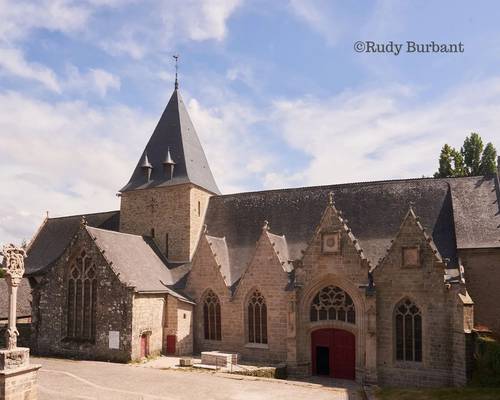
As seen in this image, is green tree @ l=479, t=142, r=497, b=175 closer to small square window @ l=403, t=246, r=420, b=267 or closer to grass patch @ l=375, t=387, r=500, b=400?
small square window @ l=403, t=246, r=420, b=267

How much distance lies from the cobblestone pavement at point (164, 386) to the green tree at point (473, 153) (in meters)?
26.2

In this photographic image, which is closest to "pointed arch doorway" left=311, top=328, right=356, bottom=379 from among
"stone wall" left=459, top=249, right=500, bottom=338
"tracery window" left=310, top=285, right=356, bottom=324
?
"tracery window" left=310, top=285, right=356, bottom=324

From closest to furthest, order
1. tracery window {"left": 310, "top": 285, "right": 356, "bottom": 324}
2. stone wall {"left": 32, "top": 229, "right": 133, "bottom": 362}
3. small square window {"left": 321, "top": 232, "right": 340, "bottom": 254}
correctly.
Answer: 1. tracery window {"left": 310, "top": 285, "right": 356, "bottom": 324}
2. small square window {"left": 321, "top": 232, "right": 340, "bottom": 254}
3. stone wall {"left": 32, "top": 229, "right": 133, "bottom": 362}


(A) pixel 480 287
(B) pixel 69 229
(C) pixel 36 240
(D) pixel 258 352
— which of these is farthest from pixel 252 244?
(C) pixel 36 240

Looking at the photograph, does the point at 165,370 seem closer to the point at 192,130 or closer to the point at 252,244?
the point at 252,244

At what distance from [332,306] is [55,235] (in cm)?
2132

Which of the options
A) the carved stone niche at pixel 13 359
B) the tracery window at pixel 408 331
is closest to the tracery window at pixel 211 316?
the tracery window at pixel 408 331

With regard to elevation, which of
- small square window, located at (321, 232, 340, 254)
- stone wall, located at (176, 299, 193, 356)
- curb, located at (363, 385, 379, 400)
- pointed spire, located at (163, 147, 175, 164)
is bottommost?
curb, located at (363, 385, 379, 400)

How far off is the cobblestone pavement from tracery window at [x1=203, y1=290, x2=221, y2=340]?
4882mm

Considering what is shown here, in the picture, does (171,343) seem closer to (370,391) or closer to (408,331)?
(370,391)

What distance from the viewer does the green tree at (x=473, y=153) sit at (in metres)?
40.4

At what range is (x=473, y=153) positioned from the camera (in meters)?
40.7

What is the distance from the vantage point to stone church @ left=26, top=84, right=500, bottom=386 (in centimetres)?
2127

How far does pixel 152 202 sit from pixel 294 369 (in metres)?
14.0
